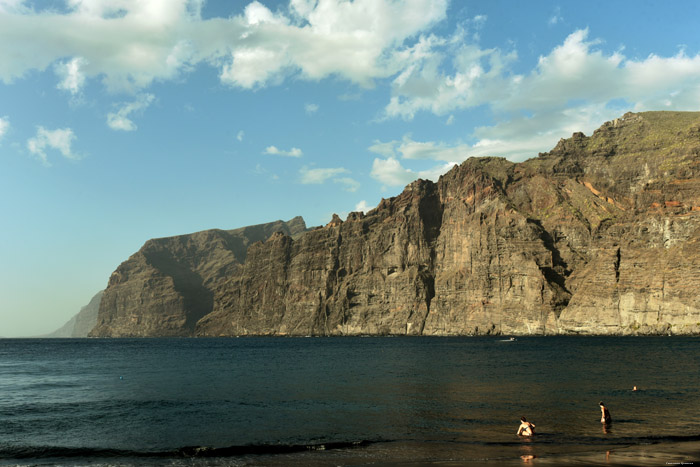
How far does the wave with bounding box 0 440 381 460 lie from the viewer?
30672mm

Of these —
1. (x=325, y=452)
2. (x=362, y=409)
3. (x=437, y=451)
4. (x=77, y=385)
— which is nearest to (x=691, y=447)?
(x=437, y=451)

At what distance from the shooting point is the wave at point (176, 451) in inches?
1208

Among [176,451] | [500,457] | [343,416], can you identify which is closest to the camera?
[500,457]

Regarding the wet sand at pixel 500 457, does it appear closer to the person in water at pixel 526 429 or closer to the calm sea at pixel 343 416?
the calm sea at pixel 343 416

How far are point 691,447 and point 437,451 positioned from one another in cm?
1358

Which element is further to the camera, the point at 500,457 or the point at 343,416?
the point at 343,416

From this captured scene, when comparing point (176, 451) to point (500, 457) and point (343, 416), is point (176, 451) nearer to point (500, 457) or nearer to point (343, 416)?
point (343, 416)

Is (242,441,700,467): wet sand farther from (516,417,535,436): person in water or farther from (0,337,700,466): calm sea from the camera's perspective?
(516,417,535,436): person in water

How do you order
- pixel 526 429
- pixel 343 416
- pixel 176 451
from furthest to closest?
pixel 343 416
pixel 526 429
pixel 176 451

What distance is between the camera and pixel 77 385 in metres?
64.7

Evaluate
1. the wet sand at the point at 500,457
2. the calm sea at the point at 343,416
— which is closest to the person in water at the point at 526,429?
the calm sea at the point at 343,416

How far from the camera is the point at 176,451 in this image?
103 ft

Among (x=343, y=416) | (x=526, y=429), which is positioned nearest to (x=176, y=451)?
(x=343, y=416)

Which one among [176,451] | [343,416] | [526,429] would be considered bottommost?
[343,416]
